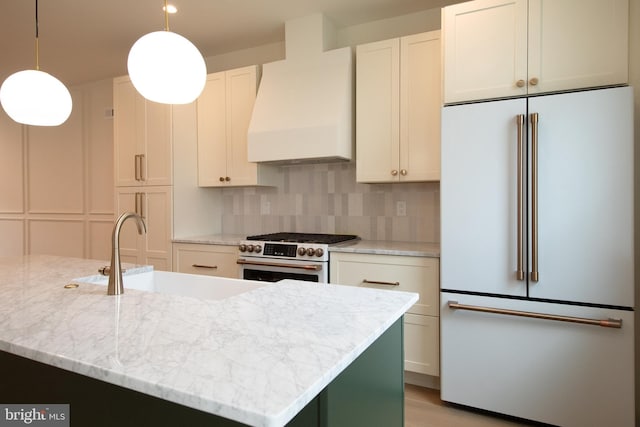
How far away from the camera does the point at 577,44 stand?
2.12m

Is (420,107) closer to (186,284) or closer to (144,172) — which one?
(186,284)

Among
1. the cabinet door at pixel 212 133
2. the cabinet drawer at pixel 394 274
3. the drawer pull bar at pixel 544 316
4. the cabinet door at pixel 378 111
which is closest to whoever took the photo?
the drawer pull bar at pixel 544 316

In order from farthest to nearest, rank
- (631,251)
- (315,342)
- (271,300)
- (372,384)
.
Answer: (631,251), (271,300), (372,384), (315,342)

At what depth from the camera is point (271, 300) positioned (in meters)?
1.38

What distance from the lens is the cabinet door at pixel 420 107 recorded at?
9.18 feet

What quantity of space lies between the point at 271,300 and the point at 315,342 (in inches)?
17.2

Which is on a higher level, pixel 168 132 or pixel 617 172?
pixel 168 132

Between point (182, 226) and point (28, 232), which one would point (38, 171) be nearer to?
point (28, 232)

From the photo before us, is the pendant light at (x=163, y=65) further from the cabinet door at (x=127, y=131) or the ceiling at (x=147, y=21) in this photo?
the cabinet door at (x=127, y=131)

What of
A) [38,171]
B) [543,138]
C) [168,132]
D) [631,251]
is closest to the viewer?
[631,251]

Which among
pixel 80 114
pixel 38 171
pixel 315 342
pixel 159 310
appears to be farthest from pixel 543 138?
pixel 38 171

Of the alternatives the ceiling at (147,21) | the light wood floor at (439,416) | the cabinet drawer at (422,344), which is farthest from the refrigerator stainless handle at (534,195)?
the ceiling at (147,21)

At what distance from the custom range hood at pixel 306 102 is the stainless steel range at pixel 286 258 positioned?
2.08 feet

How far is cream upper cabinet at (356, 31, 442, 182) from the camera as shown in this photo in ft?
9.23
